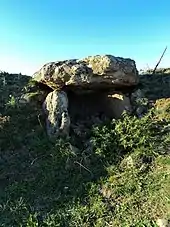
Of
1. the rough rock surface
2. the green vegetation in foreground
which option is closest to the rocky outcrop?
the rough rock surface

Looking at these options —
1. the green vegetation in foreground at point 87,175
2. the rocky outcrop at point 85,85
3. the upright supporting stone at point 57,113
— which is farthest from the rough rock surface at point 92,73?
the green vegetation in foreground at point 87,175

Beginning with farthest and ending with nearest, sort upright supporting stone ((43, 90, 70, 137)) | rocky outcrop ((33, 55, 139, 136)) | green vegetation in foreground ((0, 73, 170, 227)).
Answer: rocky outcrop ((33, 55, 139, 136)) < upright supporting stone ((43, 90, 70, 137)) < green vegetation in foreground ((0, 73, 170, 227))

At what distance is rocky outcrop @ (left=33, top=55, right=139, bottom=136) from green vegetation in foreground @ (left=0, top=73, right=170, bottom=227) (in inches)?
22.7

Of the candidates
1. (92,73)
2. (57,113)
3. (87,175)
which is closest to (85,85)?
(92,73)

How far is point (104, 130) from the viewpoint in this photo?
8094 mm

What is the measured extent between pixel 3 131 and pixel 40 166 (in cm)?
147

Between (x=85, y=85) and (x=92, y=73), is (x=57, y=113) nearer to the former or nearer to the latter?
(x=85, y=85)

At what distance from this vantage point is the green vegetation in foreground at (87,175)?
20.1 feet

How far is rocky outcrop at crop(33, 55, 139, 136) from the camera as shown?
887 cm

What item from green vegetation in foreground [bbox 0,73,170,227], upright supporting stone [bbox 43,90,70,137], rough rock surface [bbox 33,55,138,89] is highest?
rough rock surface [bbox 33,55,138,89]

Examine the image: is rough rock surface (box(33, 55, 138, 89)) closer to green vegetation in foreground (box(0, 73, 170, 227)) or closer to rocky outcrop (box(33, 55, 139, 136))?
rocky outcrop (box(33, 55, 139, 136))

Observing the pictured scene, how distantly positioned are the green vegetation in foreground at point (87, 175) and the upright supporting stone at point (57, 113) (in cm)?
25

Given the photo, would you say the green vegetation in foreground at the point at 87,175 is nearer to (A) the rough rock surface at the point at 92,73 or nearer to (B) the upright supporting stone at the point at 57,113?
(B) the upright supporting stone at the point at 57,113

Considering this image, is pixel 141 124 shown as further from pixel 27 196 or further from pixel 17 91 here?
pixel 17 91
